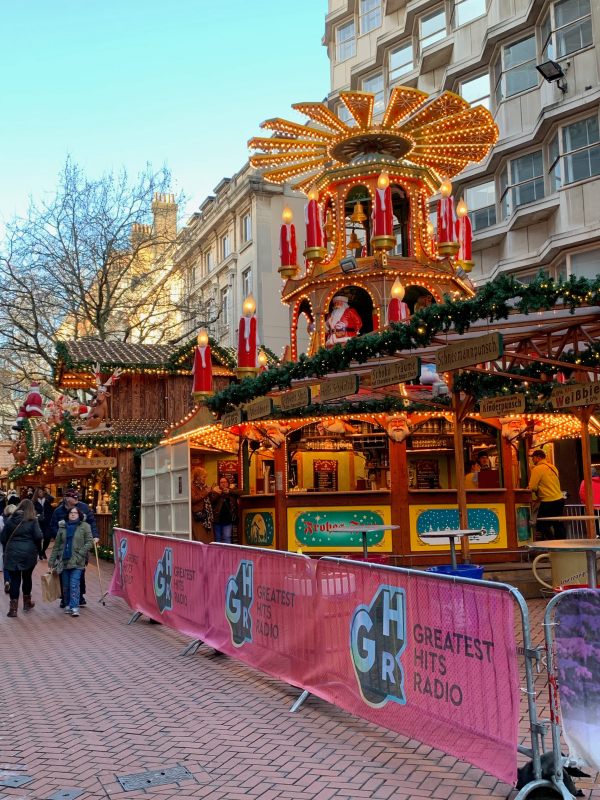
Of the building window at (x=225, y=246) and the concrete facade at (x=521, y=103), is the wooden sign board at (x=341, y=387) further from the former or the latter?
the building window at (x=225, y=246)

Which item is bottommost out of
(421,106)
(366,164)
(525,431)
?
(525,431)

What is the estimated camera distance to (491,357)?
9078 mm

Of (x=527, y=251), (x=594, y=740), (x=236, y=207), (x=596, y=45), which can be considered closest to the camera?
(x=594, y=740)

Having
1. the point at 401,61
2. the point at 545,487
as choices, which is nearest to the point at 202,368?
the point at 545,487

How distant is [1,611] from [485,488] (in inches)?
356

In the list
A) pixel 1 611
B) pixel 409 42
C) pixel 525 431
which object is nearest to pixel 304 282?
pixel 525 431

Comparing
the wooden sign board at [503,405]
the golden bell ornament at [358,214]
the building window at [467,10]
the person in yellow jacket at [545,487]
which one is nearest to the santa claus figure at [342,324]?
the golden bell ornament at [358,214]

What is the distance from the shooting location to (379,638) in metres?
5.95

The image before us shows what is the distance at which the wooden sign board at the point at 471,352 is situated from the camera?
905 centimetres

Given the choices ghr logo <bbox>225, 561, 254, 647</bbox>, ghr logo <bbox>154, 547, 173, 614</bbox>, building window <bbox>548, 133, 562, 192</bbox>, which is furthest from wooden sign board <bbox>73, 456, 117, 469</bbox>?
building window <bbox>548, 133, 562, 192</bbox>

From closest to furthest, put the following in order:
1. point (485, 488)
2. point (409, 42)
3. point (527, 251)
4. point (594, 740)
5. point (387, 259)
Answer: point (594, 740), point (485, 488), point (387, 259), point (527, 251), point (409, 42)

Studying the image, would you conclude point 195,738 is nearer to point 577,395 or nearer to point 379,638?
point 379,638

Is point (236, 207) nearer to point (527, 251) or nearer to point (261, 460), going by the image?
point (527, 251)

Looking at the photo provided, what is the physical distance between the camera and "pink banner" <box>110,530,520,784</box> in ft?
15.7
